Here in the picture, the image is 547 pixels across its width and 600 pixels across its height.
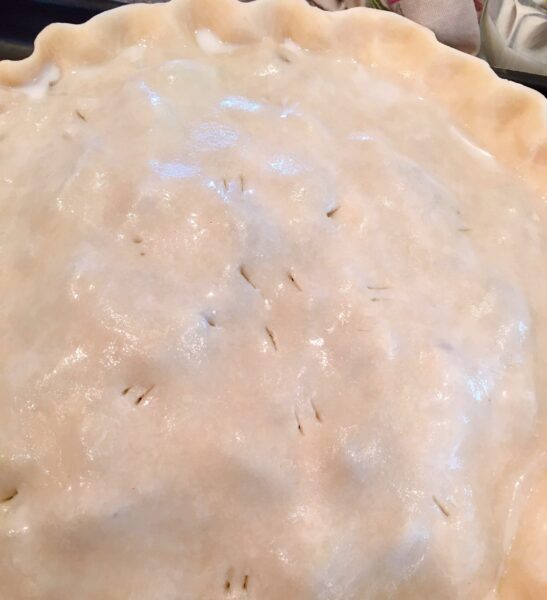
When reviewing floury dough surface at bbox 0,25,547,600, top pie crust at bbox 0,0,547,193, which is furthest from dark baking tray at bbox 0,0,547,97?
floury dough surface at bbox 0,25,547,600

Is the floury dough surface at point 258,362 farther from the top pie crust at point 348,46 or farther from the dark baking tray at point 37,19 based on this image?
the dark baking tray at point 37,19

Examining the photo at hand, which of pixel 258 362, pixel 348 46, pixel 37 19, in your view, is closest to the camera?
pixel 258 362

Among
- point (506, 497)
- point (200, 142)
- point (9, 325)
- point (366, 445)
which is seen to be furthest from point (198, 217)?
point (506, 497)

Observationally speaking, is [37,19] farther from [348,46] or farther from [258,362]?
[258,362]

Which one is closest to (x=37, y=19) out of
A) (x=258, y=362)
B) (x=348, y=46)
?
(x=348, y=46)

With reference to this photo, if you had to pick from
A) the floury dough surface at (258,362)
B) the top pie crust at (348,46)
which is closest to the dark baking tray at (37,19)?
the top pie crust at (348,46)

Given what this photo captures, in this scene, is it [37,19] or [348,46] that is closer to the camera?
[348,46]

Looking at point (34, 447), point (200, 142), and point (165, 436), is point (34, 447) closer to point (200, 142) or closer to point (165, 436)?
point (165, 436)
